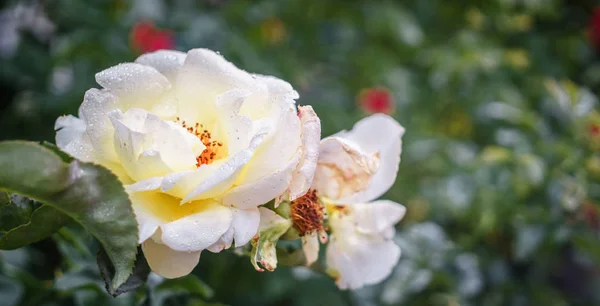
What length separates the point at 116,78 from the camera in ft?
1.33

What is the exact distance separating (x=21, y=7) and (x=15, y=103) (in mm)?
258

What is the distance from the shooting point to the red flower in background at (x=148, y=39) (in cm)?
124

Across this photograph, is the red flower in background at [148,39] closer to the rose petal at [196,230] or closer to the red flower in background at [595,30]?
the rose petal at [196,230]

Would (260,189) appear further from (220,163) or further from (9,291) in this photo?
(9,291)

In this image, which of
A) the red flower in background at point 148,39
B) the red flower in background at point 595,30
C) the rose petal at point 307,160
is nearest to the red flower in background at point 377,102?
the red flower in background at point 148,39

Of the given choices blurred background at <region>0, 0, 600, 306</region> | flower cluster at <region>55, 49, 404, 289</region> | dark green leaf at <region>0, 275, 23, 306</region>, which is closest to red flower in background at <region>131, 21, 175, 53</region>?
blurred background at <region>0, 0, 600, 306</region>

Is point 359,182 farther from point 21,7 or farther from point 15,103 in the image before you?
point 21,7

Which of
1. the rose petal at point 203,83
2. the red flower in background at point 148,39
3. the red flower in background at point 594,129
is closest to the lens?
the rose petal at point 203,83

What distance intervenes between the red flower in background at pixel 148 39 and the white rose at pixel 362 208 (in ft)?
2.76

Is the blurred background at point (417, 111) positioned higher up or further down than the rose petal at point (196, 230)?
further down

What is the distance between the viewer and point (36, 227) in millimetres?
385

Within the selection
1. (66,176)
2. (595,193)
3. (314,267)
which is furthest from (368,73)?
(66,176)

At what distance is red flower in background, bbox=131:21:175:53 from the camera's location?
124 centimetres

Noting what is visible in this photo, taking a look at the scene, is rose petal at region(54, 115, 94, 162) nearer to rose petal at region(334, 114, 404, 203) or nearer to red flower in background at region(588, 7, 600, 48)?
rose petal at region(334, 114, 404, 203)
